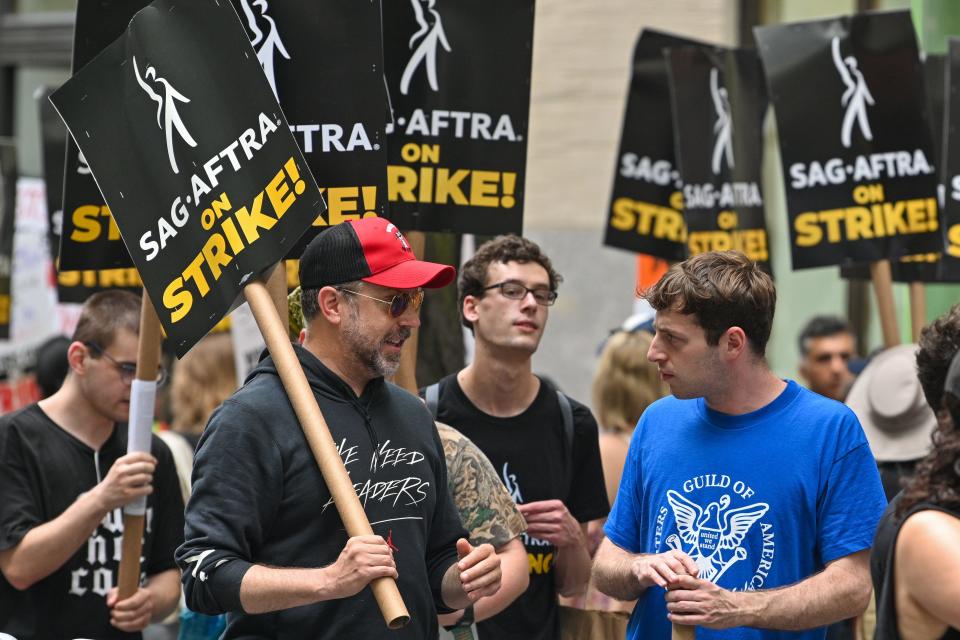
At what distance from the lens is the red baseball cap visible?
3752mm

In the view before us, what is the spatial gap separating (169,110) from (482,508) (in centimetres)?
137

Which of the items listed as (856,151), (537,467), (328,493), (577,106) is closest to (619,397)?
(537,467)

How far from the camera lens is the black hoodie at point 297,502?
11.3 feet

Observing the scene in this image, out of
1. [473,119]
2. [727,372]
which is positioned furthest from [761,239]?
[727,372]

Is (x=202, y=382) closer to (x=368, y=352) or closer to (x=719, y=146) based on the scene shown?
(x=719, y=146)

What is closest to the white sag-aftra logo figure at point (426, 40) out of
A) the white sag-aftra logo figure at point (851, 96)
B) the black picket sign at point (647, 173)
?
the white sag-aftra logo figure at point (851, 96)

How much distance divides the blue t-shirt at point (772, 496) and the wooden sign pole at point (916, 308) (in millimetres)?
3041

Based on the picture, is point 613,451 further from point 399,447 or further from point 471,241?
point 399,447

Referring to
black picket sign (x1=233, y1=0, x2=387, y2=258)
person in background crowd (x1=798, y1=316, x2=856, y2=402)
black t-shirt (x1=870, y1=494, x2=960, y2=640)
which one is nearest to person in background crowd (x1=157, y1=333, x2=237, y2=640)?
black picket sign (x1=233, y1=0, x2=387, y2=258)

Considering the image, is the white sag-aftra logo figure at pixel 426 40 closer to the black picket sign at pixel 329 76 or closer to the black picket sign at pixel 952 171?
the black picket sign at pixel 329 76

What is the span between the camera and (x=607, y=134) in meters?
10.4

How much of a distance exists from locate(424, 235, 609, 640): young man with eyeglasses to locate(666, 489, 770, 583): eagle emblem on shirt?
3.39 ft

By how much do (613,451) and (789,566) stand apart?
223cm

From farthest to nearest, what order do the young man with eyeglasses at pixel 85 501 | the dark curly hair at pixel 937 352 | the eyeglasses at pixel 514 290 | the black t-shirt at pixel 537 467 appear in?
1. the eyeglasses at pixel 514 290
2. the black t-shirt at pixel 537 467
3. the young man with eyeglasses at pixel 85 501
4. the dark curly hair at pixel 937 352
